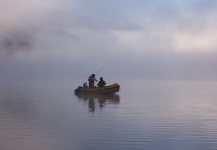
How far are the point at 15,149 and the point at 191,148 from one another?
4604 millimetres

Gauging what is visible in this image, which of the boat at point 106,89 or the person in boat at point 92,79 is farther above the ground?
the person in boat at point 92,79

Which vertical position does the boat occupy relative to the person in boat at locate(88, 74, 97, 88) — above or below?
below

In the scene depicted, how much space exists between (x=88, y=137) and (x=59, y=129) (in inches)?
78.5

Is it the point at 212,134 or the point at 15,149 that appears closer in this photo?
the point at 15,149

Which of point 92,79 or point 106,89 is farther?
point 92,79

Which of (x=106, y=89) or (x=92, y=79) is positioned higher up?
(x=92, y=79)

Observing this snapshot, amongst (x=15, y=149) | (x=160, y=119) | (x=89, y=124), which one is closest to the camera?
(x=15, y=149)

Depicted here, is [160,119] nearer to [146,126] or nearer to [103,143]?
[146,126]

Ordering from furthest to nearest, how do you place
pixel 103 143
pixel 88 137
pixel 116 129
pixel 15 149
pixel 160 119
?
1. pixel 160 119
2. pixel 116 129
3. pixel 88 137
4. pixel 103 143
5. pixel 15 149

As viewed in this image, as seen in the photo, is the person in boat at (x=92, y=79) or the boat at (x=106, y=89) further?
the person in boat at (x=92, y=79)

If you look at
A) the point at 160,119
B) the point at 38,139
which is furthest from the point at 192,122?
the point at 38,139

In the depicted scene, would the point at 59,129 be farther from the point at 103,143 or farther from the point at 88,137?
the point at 103,143

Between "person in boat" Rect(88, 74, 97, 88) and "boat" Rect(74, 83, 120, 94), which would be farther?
"person in boat" Rect(88, 74, 97, 88)

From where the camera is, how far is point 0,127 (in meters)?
12.8
